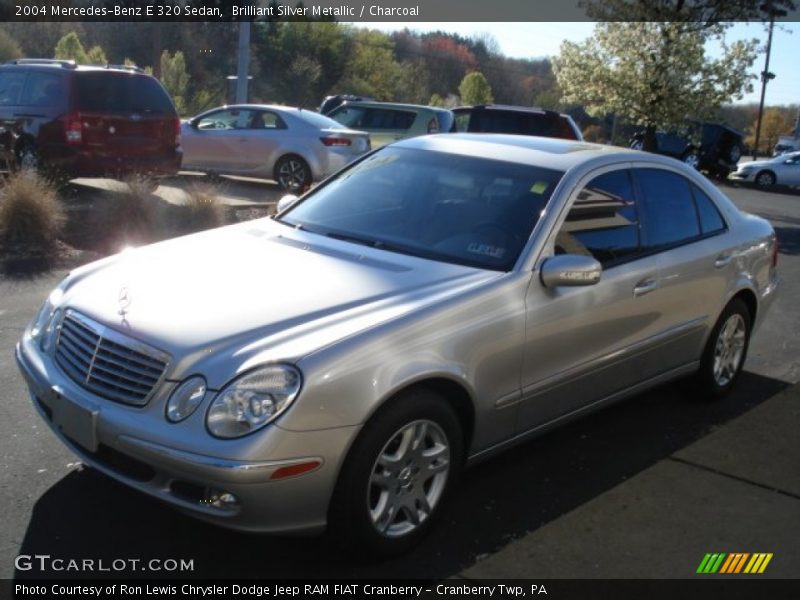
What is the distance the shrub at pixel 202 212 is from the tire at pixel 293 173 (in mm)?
4342

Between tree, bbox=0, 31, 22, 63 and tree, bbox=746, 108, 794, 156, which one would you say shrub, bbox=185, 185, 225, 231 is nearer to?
tree, bbox=0, 31, 22, 63

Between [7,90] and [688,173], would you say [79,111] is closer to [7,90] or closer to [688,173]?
[7,90]

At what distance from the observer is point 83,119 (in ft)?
38.1

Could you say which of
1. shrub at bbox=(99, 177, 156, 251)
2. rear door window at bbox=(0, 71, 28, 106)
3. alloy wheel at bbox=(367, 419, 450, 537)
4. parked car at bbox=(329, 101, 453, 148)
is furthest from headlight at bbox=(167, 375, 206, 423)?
parked car at bbox=(329, 101, 453, 148)

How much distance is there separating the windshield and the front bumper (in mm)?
1361

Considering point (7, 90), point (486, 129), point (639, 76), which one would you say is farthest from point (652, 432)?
point (639, 76)

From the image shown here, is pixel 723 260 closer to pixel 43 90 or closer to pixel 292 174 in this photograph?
pixel 43 90

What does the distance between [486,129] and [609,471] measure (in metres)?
12.9

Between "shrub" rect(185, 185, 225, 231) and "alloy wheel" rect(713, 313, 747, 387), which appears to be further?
"shrub" rect(185, 185, 225, 231)

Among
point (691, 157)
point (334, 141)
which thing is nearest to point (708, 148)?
point (691, 157)

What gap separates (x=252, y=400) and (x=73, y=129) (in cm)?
938

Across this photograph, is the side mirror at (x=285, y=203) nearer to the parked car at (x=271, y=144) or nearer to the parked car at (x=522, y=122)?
the parked car at (x=271, y=144)

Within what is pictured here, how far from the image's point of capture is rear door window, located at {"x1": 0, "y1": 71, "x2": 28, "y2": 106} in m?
12.1

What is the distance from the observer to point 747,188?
2894cm
